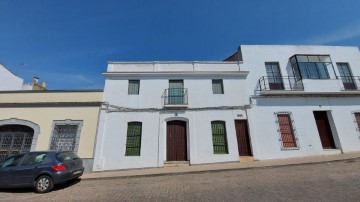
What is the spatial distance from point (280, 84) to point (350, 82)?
17.9 feet

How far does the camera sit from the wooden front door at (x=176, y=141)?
11141 millimetres

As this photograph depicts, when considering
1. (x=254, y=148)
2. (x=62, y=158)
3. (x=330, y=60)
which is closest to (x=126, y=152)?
(x=62, y=158)

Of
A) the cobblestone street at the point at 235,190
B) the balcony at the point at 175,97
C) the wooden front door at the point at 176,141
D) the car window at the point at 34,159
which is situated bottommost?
the cobblestone street at the point at 235,190

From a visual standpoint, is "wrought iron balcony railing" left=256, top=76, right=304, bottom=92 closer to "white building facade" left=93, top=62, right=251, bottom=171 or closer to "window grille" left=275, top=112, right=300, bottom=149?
"white building facade" left=93, top=62, right=251, bottom=171

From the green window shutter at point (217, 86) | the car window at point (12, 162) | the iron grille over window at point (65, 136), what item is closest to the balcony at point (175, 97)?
the green window shutter at point (217, 86)

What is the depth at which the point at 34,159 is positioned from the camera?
681cm

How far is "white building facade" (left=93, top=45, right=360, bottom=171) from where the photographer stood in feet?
35.9

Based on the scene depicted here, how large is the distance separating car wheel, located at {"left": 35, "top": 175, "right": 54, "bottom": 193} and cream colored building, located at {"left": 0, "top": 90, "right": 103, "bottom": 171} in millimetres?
3763

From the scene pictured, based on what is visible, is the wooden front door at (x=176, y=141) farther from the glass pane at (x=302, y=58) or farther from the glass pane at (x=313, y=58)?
the glass pane at (x=313, y=58)

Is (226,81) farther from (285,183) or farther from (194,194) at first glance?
(194,194)

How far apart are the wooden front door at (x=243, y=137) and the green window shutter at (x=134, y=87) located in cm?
698

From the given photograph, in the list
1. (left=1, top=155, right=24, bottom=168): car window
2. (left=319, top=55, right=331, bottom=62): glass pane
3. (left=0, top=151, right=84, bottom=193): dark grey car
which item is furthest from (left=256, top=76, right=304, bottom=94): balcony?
(left=1, top=155, right=24, bottom=168): car window

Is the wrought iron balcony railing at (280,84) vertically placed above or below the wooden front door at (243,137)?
above

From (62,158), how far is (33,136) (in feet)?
17.9
